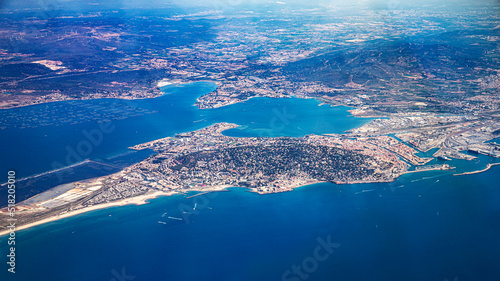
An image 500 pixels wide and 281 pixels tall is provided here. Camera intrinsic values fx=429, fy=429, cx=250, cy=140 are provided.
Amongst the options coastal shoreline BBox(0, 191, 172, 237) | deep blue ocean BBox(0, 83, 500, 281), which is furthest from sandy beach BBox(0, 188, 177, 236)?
deep blue ocean BBox(0, 83, 500, 281)

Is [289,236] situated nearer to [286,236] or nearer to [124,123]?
[286,236]

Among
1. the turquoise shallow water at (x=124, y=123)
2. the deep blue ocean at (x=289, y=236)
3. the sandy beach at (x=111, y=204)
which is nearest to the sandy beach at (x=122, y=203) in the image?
the sandy beach at (x=111, y=204)

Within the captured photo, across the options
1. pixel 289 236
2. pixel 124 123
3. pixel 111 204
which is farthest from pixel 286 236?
pixel 124 123

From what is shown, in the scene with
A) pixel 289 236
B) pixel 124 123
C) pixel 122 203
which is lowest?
pixel 289 236

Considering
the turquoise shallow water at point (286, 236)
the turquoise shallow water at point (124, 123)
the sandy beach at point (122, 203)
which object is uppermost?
the turquoise shallow water at point (124, 123)

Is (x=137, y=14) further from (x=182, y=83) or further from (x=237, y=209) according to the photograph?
(x=237, y=209)

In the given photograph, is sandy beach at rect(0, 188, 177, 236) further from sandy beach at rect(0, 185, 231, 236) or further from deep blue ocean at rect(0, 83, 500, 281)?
deep blue ocean at rect(0, 83, 500, 281)

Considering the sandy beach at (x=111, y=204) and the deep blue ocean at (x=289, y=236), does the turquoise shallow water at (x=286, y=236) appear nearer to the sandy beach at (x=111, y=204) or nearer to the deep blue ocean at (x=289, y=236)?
the deep blue ocean at (x=289, y=236)

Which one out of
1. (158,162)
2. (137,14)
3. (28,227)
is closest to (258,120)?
(158,162)

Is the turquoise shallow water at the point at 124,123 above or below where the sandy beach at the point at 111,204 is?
above
